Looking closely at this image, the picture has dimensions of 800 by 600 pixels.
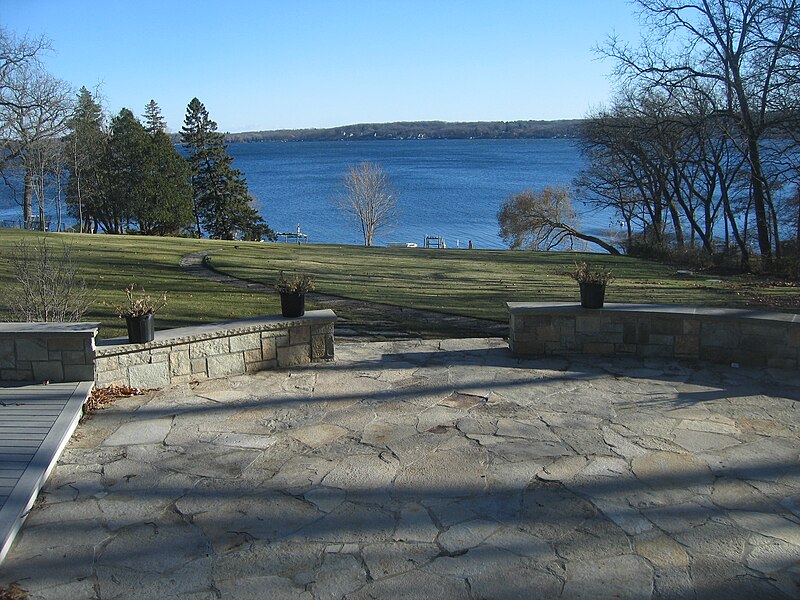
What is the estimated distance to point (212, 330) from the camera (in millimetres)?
6488

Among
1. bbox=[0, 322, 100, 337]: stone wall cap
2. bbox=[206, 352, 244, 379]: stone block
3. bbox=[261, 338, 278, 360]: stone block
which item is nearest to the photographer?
bbox=[0, 322, 100, 337]: stone wall cap

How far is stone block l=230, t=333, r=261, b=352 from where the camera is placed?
657 centimetres

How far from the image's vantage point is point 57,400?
544cm

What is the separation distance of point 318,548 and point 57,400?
9.68ft

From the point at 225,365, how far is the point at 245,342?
0.92ft

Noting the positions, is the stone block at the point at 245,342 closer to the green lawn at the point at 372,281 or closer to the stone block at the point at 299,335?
the stone block at the point at 299,335

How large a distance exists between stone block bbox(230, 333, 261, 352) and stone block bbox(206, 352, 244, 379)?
0.22 feet

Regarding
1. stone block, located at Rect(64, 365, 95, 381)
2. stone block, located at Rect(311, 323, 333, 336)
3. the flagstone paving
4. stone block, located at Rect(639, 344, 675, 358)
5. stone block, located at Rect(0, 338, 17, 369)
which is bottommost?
the flagstone paving

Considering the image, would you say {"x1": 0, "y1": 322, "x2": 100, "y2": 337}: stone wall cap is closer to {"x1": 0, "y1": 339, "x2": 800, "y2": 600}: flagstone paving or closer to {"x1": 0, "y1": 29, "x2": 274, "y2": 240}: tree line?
{"x1": 0, "y1": 339, "x2": 800, "y2": 600}: flagstone paving

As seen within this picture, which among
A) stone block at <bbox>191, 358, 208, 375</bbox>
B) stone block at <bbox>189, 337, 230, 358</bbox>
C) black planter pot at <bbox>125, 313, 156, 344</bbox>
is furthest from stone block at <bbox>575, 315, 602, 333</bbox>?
black planter pot at <bbox>125, 313, 156, 344</bbox>

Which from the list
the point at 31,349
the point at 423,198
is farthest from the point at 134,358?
the point at 423,198

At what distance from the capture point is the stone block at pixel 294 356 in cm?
691

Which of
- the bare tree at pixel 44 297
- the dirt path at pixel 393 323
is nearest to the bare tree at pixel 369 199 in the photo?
the dirt path at pixel 393 323

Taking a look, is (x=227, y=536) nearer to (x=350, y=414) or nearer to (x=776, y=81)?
(x=350, y=414)
